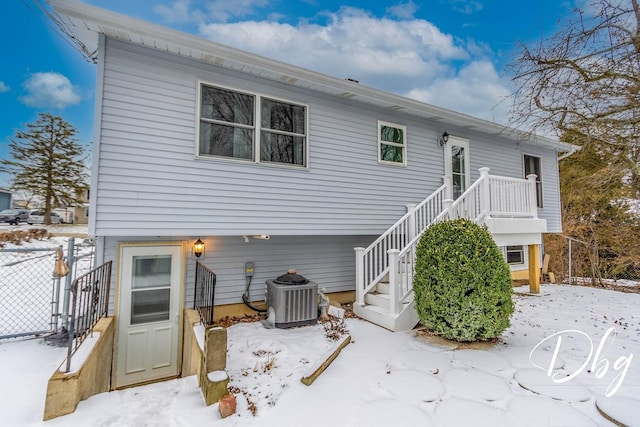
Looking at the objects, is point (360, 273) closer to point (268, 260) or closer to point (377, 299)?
point (377, 299)

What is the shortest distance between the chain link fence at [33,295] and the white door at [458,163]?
810 centimetres

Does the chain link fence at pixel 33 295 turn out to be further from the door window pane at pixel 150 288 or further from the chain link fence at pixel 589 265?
the chain link fence at pixel 589 265

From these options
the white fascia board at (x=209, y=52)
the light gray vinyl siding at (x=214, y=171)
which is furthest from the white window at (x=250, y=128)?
the white fascia board at (x=209, y=52)

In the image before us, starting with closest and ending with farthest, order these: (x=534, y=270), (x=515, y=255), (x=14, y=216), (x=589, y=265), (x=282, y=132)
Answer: (x=282, y=132)
(x=534, y=270)
(x=515, y=255)
(x=589, y=265)
(x=14, y=216)

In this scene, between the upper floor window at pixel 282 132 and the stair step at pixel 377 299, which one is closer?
the upper floor window at pixel 282 132

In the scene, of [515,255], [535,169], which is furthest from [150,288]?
[535,169]

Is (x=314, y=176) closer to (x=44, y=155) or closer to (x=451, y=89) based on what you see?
(x=451, y=89)

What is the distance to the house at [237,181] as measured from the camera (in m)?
4.37

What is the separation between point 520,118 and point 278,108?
4274 mm

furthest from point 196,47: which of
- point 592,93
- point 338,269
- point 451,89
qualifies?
point 451,89

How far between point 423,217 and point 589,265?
9.73 metres

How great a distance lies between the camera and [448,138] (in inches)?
309

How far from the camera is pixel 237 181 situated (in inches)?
203

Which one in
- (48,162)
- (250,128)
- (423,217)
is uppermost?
(48,162)
